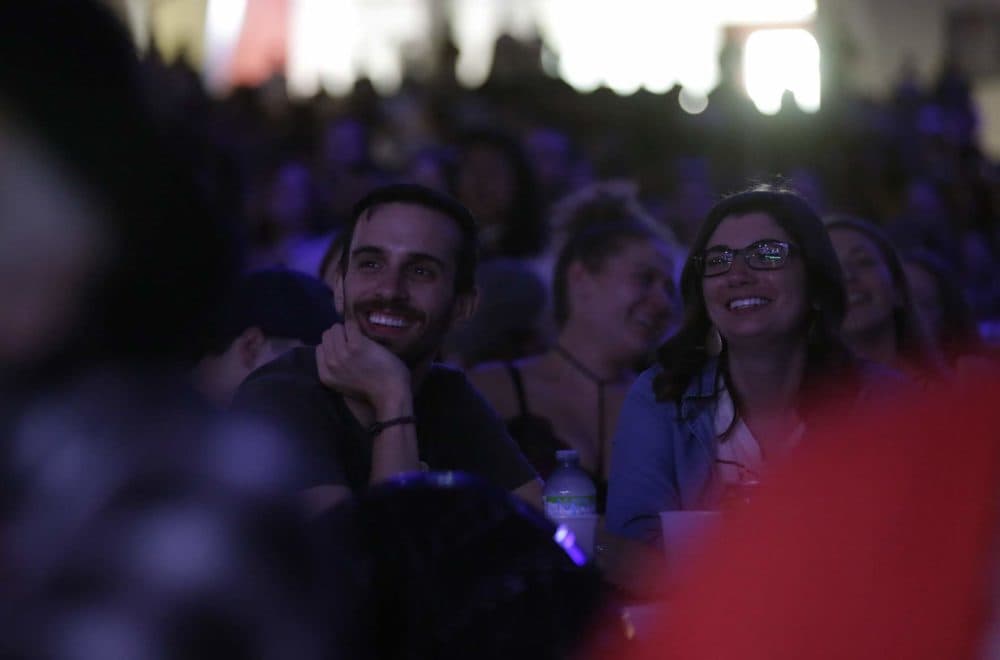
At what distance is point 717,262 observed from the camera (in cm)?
351

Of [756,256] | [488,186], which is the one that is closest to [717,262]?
[756,256]

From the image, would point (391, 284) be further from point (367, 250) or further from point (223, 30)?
point (223, 30)

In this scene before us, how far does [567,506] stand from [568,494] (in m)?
0.08

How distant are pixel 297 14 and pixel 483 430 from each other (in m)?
15.3

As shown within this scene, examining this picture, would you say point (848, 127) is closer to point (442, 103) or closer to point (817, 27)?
point (442, 103)

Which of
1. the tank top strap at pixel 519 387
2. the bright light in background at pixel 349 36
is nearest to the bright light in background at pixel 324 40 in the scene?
the bright light in background at pixel 349 36

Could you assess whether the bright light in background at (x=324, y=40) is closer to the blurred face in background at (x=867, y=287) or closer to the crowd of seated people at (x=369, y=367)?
the crowd of seated people at (x=369, y=367)

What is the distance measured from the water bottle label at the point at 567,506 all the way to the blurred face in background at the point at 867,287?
2075mm

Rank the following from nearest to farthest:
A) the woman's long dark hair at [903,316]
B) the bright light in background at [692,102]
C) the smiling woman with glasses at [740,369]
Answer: the smiling woman with glasses at [740,369], the woman's long dark hair at [903,316], the bright light in background at [692,102]

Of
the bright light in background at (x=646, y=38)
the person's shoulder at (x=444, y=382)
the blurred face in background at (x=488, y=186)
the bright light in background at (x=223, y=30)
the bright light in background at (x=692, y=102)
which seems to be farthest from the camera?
the bright light in background at (x=646, y=38)

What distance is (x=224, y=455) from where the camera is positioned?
1.19m

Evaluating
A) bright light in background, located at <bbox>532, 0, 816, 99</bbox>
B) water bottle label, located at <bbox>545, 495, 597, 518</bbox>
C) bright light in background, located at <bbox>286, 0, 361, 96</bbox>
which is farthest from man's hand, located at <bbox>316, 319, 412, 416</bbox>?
bright light in background, located at <bbox>532, 0, 816, 99</bbox>

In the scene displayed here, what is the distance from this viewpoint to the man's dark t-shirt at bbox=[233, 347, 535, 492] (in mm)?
2746

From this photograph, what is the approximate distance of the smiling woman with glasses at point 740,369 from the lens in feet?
11.2
